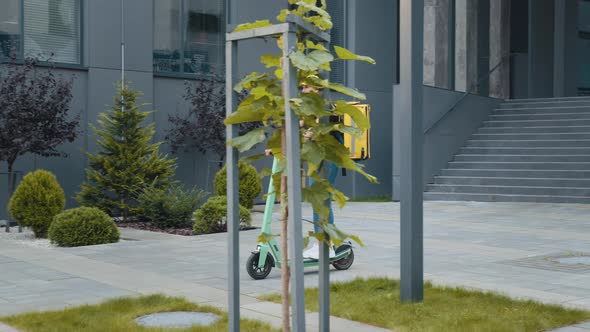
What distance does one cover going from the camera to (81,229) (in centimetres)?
1123

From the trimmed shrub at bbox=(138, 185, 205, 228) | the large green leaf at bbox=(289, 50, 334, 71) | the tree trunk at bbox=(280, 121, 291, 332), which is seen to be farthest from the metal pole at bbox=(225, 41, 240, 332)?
the trimmed shrub at bbox=(138, 185, 205, 228)

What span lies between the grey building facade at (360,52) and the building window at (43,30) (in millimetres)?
21

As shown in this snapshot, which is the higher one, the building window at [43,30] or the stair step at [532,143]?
the building window at [43,30]

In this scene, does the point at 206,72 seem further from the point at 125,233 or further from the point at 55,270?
the point at 55,270

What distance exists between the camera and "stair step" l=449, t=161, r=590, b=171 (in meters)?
18.8

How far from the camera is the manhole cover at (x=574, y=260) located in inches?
365

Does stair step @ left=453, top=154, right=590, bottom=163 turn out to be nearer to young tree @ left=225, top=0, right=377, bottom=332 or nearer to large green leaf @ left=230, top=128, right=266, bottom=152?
young tree @ left=225, top=0, right=377, bottom=332

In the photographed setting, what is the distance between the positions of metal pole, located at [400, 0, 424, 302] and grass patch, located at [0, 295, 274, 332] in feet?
4.74

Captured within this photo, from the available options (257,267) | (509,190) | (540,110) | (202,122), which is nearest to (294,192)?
(257,267)

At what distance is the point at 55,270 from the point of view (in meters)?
9.01

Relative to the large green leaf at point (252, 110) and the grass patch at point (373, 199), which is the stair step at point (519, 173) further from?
the large green leaf at point (252, 110)

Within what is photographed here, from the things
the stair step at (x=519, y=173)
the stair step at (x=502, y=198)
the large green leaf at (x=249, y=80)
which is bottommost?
the stair step at (x=502, y=198)

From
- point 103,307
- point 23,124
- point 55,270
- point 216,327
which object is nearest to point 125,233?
point 23,124

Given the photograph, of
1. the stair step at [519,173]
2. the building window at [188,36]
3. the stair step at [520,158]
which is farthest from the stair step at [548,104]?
the building window at [188,36]
